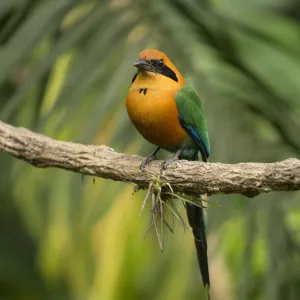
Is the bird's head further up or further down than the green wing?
further up

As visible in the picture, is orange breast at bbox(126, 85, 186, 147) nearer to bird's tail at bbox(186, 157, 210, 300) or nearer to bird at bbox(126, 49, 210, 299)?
bird at bbox(126, 49, 210, 299)

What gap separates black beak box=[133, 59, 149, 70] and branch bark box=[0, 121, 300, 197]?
19 cm

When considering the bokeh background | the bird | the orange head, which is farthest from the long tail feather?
the orange head

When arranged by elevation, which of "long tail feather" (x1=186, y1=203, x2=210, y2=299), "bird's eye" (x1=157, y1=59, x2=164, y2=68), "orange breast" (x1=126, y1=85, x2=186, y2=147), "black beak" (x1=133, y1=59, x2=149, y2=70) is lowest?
"long tail feather" (x1=186, y1=203, x2=210, y2=299)

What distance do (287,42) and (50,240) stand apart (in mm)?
952

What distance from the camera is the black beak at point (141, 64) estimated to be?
1329mm

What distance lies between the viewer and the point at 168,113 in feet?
4.31

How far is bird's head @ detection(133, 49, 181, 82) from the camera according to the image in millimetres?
1329

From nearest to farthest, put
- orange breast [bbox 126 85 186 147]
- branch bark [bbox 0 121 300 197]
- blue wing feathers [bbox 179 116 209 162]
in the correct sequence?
branch bark [bbox 0 121 300 197] < orange breast [bbox 126 85 186 147] < blue wing feathers [bbox 179 116 209 162]

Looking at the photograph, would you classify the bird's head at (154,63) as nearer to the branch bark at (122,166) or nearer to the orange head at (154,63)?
the orange head at (154,63)

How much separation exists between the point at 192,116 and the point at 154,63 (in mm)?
120

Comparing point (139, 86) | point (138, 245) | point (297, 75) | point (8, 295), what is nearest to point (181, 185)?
point (139, 86)

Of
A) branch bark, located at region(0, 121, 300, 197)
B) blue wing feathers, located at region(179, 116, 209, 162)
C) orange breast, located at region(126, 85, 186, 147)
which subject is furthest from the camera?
blue wing feathers, located at region(179, 116, 209, 162)

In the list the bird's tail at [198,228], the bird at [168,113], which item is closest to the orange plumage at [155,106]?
the bird at [168,113]
